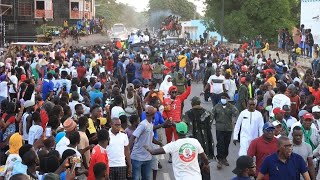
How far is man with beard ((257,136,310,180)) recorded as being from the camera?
282 inches

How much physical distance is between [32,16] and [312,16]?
27213mm

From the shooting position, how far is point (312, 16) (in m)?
33.0

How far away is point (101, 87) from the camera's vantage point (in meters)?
14.2

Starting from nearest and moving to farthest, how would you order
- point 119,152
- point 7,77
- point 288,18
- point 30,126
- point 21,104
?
point 119,152
point 30,126
point 21,104
point 7,77
point 288,18

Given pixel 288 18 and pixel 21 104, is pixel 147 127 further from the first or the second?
pixel 288 18

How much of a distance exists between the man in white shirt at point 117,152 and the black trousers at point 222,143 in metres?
3.67

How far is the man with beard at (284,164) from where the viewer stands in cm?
717

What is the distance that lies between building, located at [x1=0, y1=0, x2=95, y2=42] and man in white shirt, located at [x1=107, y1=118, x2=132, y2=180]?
40.8 meters

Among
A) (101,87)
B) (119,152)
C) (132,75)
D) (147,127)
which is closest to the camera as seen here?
(119,152)

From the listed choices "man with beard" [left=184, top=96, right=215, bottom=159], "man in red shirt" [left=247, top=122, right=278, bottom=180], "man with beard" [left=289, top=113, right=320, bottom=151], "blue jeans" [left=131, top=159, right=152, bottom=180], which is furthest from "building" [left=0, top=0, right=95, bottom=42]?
"man in red shirt" [left=247, top=122, right=278, bottom=180]

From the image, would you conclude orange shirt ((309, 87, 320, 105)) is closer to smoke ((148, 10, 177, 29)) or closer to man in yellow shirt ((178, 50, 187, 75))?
man in yellow shirt ((178, 50, 187, 75))

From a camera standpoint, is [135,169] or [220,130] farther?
[220,130]

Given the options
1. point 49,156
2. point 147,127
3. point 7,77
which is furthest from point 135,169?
point 7,77

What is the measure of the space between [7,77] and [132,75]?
19.7ft
